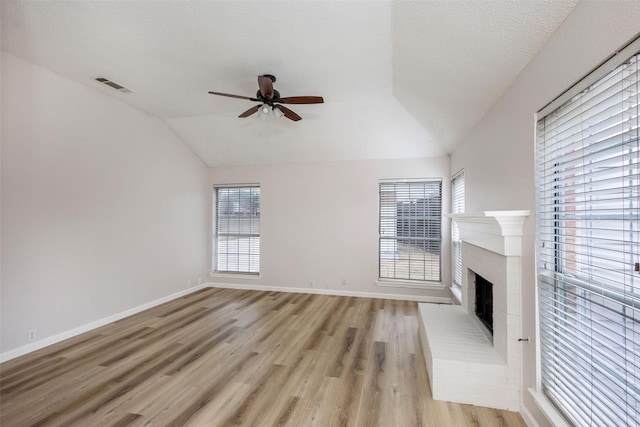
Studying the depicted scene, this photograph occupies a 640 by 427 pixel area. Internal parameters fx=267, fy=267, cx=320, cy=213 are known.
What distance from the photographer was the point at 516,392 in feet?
6.58

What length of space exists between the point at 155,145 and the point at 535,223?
16.6 feet

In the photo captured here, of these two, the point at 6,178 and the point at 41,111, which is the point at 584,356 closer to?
the point at 6,178

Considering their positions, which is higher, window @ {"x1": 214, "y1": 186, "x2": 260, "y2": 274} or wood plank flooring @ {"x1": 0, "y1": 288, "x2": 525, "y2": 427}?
window @ {"x1": 214, "y1": 186, "x2": 260, "y2": 274}

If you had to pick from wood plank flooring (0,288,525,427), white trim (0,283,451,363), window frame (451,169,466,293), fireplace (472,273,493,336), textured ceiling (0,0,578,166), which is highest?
textured ceiling (0,0,578,166)

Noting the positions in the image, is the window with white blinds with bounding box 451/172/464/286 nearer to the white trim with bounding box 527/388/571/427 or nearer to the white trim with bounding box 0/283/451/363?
the white trim with bounding box 0/283/451/363

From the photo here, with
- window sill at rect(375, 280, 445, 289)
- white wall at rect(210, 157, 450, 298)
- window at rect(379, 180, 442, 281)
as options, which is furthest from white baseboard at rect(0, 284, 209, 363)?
window at rect(379, 180, 442, 281)

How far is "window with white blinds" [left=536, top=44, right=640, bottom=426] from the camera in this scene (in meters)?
1.11

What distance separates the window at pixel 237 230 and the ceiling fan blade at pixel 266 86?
3.10 meters

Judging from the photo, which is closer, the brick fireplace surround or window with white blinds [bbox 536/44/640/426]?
window with white blinds [bbox 536/44/640/426]

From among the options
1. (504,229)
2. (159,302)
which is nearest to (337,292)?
(159,302)

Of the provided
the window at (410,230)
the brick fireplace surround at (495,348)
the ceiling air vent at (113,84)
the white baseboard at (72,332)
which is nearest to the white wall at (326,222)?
the window at (410,230)

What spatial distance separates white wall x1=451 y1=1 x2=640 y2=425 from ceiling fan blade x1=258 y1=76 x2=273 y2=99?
2.11 meters

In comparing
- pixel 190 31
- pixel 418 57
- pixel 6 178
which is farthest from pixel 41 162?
pixel 418 57

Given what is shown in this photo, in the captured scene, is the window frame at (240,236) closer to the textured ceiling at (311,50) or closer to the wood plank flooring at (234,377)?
the wood plank flooring at (234,377)
